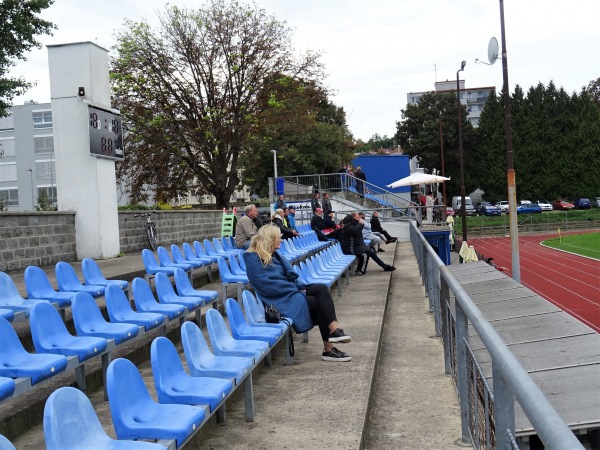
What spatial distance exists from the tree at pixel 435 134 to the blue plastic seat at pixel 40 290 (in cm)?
6223

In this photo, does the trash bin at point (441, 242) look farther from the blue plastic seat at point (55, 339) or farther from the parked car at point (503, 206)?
the parked car at point (503, 206)

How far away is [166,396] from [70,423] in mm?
905

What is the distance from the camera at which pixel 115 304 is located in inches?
219

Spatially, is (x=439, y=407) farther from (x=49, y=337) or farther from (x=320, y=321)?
(x=49, y=337)

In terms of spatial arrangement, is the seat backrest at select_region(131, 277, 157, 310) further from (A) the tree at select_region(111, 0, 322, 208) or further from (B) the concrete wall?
(A) the tree at select_region(111, 0, 322, 208)

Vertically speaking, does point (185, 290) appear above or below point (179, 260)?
below

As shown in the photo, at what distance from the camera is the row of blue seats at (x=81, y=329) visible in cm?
394

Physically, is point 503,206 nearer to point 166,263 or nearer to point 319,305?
point 166,263

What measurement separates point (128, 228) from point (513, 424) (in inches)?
519

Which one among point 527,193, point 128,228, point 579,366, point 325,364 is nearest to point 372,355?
point 325,364

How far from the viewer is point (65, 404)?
8.73 ft

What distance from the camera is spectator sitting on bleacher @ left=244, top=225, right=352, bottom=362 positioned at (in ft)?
19.9

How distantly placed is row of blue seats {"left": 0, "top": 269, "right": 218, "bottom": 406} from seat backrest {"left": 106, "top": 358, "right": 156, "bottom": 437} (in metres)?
0.72

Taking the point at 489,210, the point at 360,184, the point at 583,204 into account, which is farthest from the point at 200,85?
the point at 583,204
